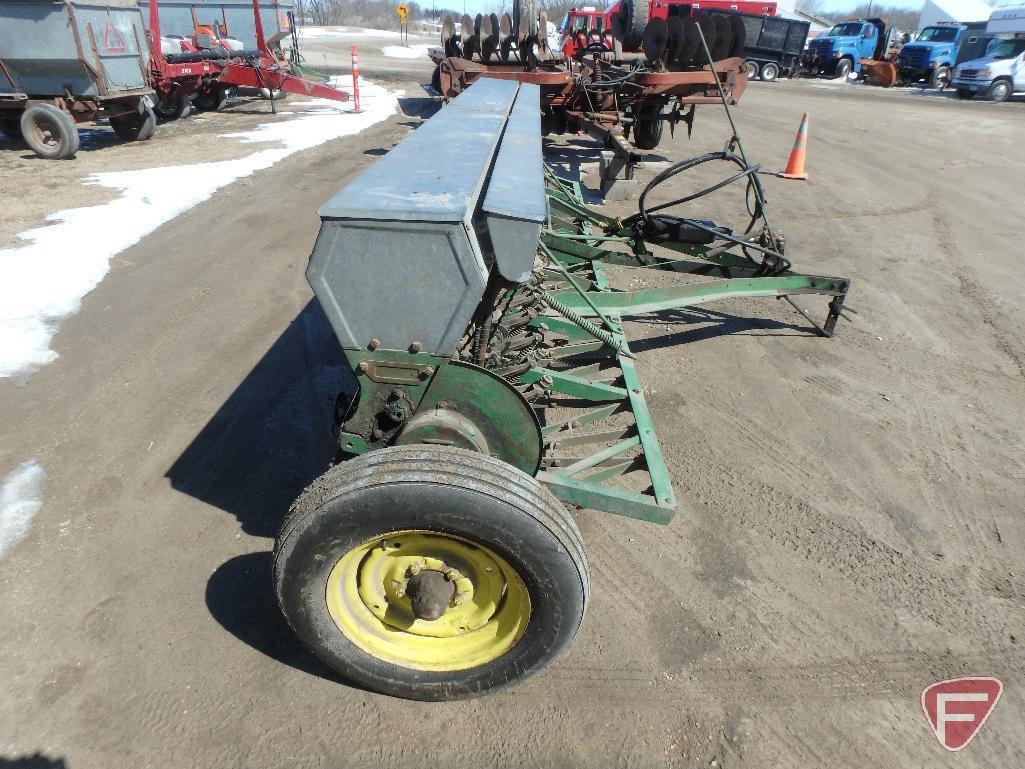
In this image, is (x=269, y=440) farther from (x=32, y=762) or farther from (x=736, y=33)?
(x=736, y=33)

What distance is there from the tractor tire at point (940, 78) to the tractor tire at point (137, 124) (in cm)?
2820

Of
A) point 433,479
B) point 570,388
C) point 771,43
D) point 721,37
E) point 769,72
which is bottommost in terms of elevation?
point 570,388

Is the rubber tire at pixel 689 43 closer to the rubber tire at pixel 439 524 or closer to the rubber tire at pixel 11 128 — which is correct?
the rubber tire at pixel 439 524

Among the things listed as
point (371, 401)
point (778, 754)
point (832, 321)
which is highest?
point (371, 401)

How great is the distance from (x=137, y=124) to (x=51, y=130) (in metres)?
1.65

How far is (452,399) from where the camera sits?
7.45 ft

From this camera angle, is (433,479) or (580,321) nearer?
(433,479)

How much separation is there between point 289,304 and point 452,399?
11.1ft

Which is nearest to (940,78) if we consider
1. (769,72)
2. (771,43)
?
(769,72)

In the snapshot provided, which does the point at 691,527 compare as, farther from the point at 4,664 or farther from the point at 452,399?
the point at 4,664

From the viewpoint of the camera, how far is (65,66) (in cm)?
876

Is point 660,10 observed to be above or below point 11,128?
above

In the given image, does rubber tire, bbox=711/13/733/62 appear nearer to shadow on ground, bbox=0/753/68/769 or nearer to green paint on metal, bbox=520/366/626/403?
green paint on metal, bbox=520/366/626/403

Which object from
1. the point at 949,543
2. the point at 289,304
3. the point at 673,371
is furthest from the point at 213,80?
the point at 949,543
